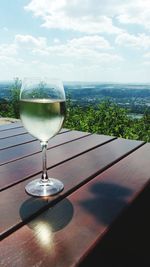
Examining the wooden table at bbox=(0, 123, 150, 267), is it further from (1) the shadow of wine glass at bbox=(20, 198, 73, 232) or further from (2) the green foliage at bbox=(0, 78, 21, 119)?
(2) the green foliage at bbox=(0, 78, 21, 119)

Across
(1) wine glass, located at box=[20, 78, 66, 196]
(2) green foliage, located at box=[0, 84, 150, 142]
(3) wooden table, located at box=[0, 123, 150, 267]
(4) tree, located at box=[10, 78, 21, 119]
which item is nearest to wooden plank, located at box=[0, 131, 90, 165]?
(3) wooden table, located at box=[0, 123, 150, 267]

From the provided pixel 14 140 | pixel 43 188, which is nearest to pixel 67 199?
pixel 43 188

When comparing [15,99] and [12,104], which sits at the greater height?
[15,99]

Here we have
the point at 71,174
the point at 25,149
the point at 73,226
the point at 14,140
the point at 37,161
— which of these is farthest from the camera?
the point at 14,140

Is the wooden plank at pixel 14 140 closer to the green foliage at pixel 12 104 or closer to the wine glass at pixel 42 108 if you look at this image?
the wine glass at pixel 42 108

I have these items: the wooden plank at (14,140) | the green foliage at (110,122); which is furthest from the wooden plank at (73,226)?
the green foliage at (110,122)

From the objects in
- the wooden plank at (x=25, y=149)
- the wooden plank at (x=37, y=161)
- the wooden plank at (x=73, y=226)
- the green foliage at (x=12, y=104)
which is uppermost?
the wooden plank at (x=73, y=226)

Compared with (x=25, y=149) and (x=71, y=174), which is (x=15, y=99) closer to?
(x=25, y=149)

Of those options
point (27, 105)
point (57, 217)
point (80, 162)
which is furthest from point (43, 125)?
point (80, 162)

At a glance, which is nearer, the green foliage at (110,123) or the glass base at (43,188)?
the glass base at (43,188)
